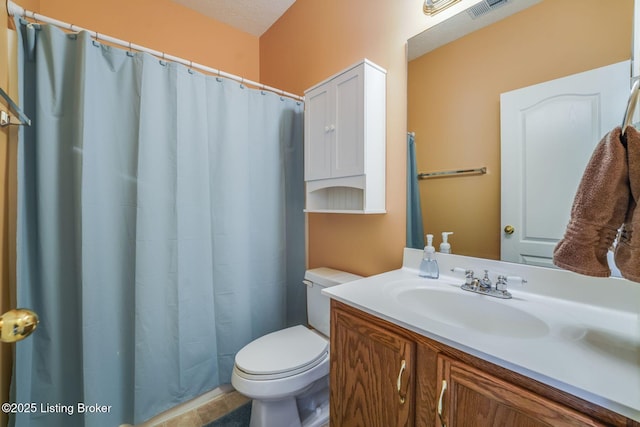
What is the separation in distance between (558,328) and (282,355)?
→ 1.03 m

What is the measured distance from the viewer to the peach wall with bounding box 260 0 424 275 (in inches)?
A: 52.5

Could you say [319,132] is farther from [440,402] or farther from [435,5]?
[440,402]

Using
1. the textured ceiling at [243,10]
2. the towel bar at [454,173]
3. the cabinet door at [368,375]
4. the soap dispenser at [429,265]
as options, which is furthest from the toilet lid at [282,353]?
the textured ceiling at [243,10]

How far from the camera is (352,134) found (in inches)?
51.3

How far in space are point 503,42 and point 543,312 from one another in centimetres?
100

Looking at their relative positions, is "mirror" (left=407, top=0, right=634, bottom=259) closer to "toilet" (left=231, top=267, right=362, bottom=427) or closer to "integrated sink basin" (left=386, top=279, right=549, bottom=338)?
"integrated sink basin" (left=386, top=279, right=549, bottom=338)

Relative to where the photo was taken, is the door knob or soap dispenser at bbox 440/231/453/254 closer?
the door knob

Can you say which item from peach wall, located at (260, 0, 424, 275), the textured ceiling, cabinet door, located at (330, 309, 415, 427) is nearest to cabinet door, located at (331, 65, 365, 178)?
peach wall, located at (260, 0, 424, 275)

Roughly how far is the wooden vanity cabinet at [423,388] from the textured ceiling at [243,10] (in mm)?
2106

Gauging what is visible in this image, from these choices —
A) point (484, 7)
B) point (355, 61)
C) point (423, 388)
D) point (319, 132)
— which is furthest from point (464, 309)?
point (355, 61)

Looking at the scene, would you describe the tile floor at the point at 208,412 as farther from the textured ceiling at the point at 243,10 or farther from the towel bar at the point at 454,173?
the textured ceiling at the point at 243,10

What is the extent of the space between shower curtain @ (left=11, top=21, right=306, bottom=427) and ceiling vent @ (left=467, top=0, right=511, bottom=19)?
1144 mm

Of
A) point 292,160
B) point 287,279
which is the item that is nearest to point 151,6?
point 292,160

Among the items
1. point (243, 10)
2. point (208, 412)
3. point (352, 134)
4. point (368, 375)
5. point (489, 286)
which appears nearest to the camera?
point (368, 375)
